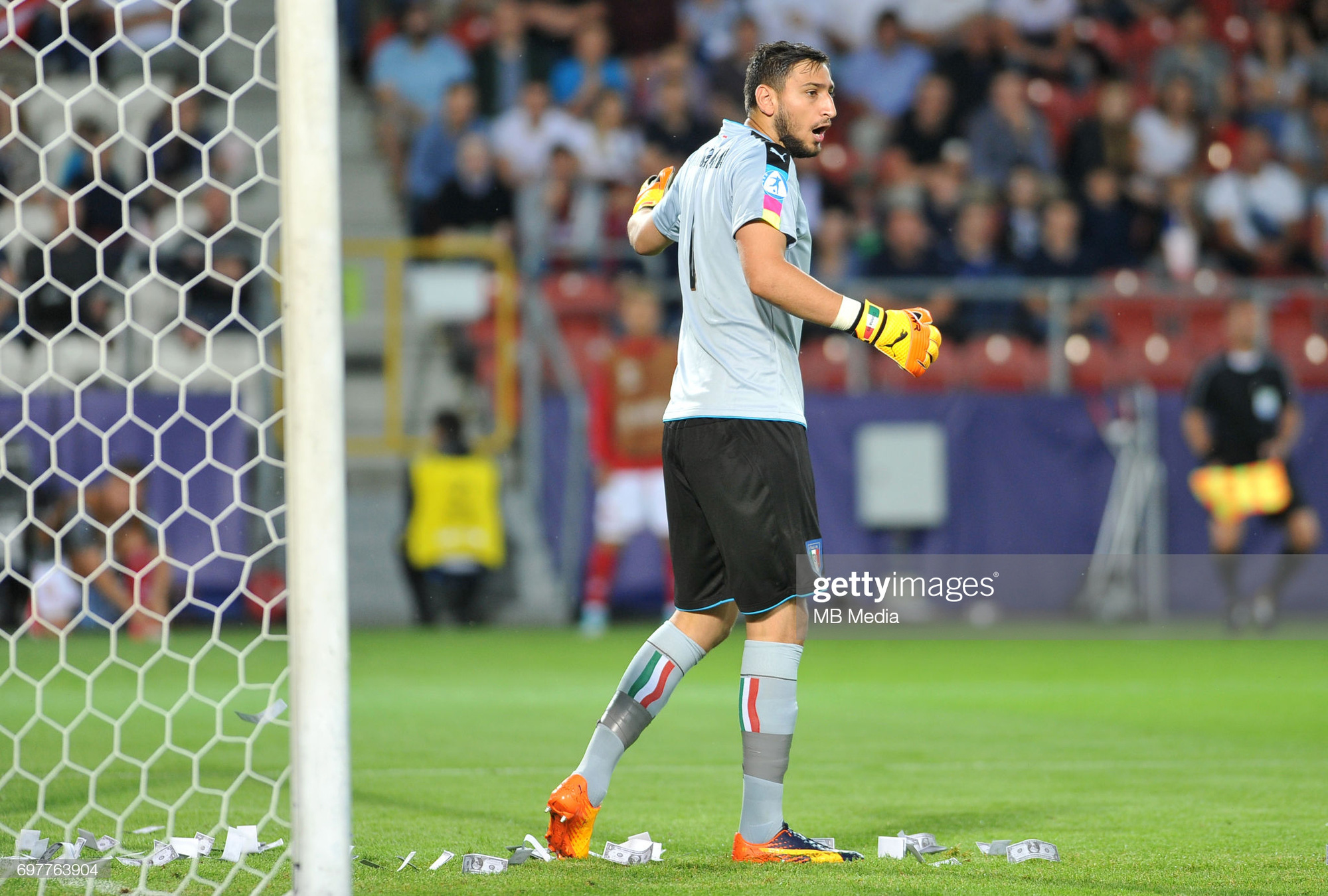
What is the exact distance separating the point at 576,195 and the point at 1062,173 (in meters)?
4.40

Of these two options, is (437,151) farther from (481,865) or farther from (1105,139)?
(481,865)

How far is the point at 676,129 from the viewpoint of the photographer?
14.1m

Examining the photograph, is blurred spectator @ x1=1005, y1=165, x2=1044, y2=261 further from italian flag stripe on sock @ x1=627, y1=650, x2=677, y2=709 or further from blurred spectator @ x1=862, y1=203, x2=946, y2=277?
italian flag stripe on sock @ x1=627, y1=650, x2=677, y2=709

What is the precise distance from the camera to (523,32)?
49.7 ft

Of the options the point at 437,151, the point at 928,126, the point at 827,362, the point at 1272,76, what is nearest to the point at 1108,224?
the point at 928,126

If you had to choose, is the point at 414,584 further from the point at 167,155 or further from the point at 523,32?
the point at 523,32

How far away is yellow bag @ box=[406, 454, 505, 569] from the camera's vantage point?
1207 cm

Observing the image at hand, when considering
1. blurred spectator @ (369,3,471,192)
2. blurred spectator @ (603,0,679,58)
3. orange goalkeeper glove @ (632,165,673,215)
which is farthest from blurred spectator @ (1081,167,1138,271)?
orange goalkeeper glove @ (632,165,673,215)

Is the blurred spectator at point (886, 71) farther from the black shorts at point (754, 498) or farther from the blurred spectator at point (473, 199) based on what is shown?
the black shorts at point (754, 498)

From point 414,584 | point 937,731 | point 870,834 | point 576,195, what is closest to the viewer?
point 870,834

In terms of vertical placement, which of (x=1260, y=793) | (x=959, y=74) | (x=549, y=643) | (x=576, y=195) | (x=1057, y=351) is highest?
(x=959, y=74)

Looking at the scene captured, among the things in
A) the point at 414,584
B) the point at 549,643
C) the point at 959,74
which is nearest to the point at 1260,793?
the point at 549,643

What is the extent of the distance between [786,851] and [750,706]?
35 cm

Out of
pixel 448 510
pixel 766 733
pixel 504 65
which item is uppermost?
pixel 504 65
